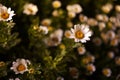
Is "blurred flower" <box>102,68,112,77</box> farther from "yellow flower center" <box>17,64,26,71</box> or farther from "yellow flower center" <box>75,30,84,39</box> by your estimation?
"yellow flower center" <box>17,64,26,71</box>

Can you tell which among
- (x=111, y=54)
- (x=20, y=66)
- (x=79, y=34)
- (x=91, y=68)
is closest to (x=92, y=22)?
(x=111, y=54)

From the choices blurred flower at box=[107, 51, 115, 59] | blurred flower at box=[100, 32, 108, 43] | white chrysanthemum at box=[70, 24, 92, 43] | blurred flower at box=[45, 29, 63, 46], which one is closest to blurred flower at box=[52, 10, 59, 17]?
blurred flower at box=[45, 29, 63, 46]

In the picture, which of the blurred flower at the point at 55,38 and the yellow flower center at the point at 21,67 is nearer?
the yellow flower center at the point at 21,67

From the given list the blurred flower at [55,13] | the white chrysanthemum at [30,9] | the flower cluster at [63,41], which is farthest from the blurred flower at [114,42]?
the white chrysanthemum at [30,9]

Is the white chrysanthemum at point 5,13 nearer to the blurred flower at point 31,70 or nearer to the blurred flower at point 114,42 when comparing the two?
the blurred flower at point 31,70

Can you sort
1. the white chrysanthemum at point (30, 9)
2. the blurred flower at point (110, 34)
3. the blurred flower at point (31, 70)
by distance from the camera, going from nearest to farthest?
the blurred flower at point (31, 70) → the white chrysanthemum at point (30, 9) → the blurred flower at point (110, 34)
